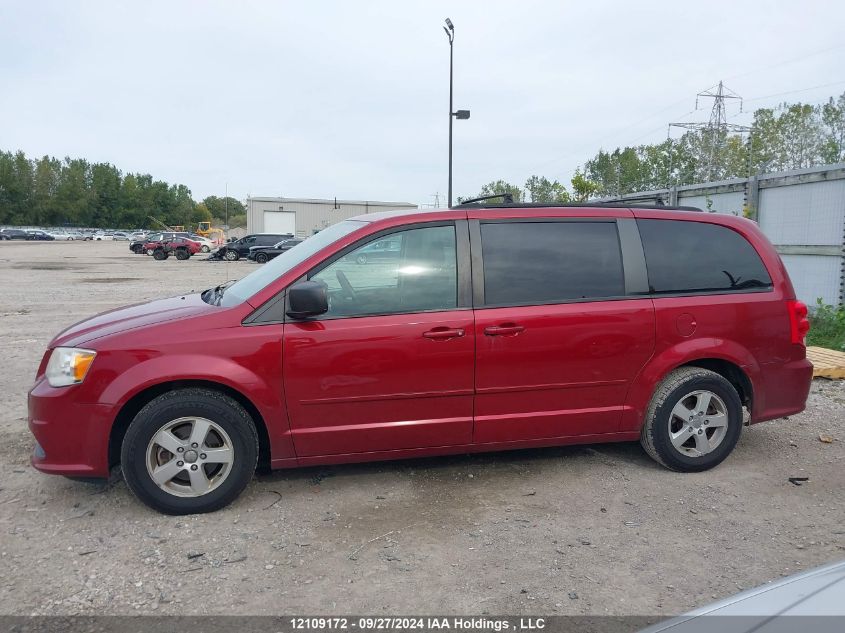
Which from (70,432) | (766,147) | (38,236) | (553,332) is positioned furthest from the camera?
(38,236)

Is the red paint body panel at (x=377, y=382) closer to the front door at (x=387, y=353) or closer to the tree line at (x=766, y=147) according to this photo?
the front door at (x=387, y=353)

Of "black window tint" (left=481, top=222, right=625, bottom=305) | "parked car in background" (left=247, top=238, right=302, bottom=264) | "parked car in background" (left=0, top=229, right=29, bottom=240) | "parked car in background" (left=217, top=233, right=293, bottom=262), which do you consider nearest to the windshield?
"black window tint" (left=481, top=222, right=625, bottom=305)

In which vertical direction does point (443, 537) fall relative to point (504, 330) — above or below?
below

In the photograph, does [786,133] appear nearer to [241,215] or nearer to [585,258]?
[585,258]

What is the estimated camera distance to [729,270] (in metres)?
4.55

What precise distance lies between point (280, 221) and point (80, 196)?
6281 cm

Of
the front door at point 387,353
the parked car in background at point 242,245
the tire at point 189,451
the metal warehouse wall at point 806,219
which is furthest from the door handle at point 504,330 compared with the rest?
the parked car in background at point 242,245

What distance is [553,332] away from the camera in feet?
13.5

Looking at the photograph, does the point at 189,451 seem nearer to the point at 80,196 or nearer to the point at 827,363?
the point at 827,363

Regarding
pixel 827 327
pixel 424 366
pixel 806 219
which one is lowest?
pixel 827 327

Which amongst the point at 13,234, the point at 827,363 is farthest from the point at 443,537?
the point at 13,234

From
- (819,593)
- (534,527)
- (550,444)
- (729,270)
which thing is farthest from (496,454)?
(819,593)

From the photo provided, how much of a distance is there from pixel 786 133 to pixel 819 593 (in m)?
55.1

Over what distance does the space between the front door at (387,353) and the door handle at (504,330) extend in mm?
115
